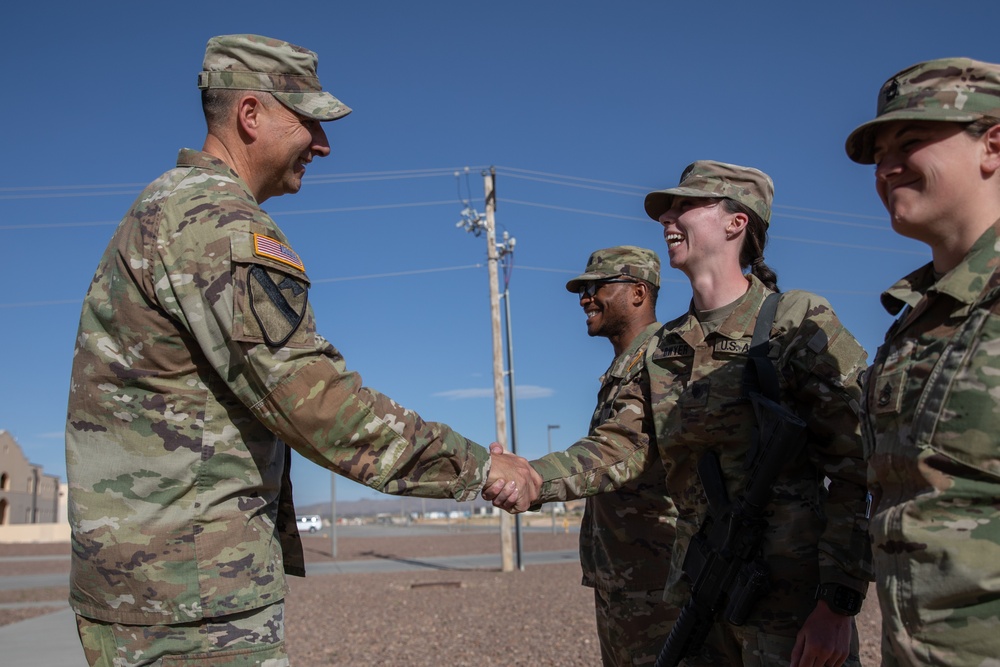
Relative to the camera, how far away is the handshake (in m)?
3.23

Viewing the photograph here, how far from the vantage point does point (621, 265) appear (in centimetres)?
527

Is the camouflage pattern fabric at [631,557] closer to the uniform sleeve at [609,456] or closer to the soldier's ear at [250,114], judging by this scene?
the uniform sleeve at [609,456]

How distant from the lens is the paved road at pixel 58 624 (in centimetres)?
841

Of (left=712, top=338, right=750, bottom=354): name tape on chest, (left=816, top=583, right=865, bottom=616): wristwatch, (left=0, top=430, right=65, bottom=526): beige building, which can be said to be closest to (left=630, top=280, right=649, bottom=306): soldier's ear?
(left=712, top=338, right=750, bottom=354): name tape on chest

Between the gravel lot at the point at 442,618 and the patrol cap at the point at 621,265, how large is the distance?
415 cm

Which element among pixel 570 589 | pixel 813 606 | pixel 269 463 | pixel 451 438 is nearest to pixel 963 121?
pixel 813 606

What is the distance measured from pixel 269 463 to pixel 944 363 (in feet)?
6.10

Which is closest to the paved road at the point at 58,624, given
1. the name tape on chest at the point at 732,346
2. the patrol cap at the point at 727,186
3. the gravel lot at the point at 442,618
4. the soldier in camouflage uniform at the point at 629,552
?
the gravel lot at the point at 442,618

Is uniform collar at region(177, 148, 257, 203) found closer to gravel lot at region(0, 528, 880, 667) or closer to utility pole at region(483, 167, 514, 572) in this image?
gravel lot at region(0, 528, 880, 667)

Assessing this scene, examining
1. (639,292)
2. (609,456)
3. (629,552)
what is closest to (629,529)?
(629,552)

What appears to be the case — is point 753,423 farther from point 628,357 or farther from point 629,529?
point 628,357

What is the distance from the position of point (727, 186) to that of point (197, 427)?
2123 millimetres

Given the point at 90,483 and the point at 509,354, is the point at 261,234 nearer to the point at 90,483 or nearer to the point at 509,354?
the point at 90,483

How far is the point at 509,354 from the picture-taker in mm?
19781
